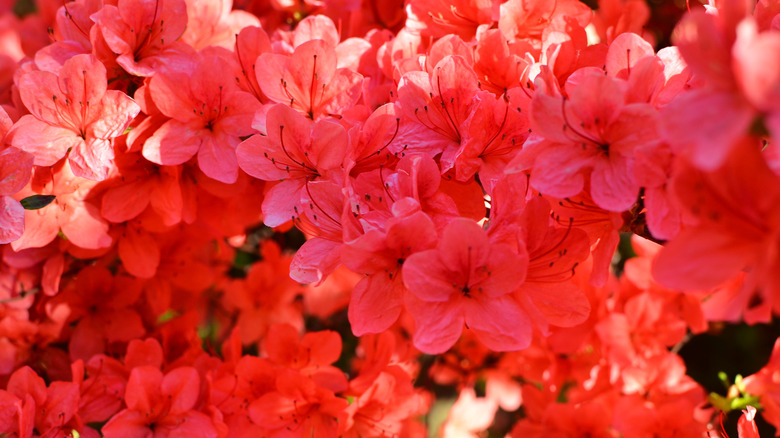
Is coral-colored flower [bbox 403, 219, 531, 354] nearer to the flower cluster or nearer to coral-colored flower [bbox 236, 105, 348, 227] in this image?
the flower cluster

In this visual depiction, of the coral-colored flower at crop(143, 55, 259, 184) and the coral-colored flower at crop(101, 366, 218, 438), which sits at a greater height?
the coral-colored flower at crop(143, 55, 259, 184)

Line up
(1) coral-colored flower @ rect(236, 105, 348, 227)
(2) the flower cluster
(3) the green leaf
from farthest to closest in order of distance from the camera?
(3) the green leaf, (1) coral-colored flower @ rect(236, 105, 348, 227), (2) the flower cluster

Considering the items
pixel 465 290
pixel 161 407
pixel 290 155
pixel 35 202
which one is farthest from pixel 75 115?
pixel 465 290

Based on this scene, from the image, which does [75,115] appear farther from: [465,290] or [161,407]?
[465,290]

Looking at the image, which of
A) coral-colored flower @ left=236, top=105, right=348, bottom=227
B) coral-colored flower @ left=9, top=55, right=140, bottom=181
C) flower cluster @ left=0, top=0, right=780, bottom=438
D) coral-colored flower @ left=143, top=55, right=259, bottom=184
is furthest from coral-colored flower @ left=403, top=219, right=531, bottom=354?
coral-colored flower @ left=9, top=55, right=140, bottom=181

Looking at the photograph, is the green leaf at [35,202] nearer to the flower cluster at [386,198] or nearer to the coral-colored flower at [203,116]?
the flower cluster at [386,198]

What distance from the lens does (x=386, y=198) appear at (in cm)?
67

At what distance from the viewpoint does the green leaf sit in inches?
31.7

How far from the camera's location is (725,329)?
53.2 inches

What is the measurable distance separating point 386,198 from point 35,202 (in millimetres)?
447

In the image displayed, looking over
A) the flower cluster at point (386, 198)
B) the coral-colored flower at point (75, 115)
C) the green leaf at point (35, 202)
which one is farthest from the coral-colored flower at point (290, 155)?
the green leaf at point (35, 202)

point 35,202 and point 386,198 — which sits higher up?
point 386,198

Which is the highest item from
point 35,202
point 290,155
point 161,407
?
point 290,155

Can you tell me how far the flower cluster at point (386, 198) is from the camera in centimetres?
54
